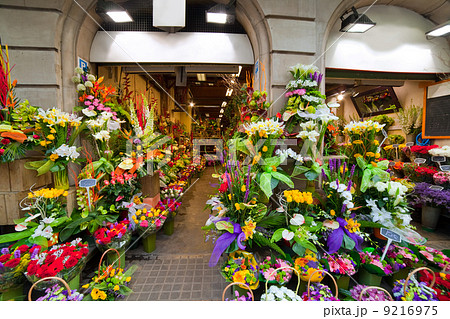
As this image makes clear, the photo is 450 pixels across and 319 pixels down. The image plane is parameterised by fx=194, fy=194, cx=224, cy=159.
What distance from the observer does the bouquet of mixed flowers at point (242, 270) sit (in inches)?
69.8

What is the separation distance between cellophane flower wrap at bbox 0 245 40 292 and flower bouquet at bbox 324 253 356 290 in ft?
9.48

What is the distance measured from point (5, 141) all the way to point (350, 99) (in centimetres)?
880

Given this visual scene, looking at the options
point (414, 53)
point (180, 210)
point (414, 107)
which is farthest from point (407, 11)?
point (180, 210)

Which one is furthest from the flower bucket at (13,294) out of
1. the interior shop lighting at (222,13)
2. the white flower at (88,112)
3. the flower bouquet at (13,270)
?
the interior shop lighting at (222,13)

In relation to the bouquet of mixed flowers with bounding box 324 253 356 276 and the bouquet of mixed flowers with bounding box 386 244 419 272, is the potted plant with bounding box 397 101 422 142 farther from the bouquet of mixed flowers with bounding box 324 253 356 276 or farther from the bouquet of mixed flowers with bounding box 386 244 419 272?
the bouquet of mixed flowers with bounding box 324 253 356 276

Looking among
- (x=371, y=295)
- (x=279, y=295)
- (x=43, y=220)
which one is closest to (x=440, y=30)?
(x=371, y=295)

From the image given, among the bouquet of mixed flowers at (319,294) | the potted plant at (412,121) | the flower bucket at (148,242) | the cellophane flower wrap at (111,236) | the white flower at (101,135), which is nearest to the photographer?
the bouquet of mixed flowers at (319,294)

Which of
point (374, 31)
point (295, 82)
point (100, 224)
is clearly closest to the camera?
point (100, 224)

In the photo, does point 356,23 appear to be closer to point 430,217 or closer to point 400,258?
point 400,258

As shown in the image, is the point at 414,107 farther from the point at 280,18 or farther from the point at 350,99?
the point at 280,18

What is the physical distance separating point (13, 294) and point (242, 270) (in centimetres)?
213

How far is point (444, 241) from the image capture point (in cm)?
315

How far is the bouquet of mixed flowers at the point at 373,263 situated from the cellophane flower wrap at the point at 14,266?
3.31m

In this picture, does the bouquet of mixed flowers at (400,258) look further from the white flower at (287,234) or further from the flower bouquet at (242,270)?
the flower bouquet at (242,270)
